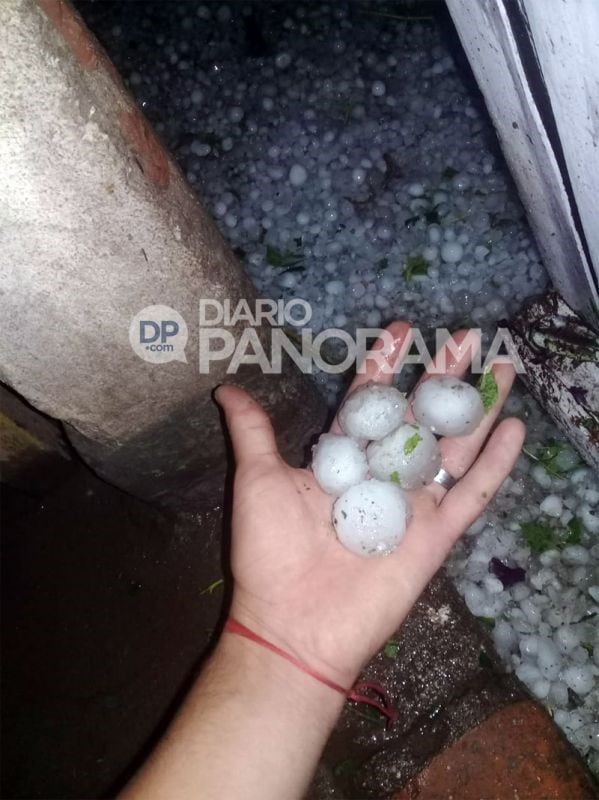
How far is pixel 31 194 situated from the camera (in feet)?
3.48

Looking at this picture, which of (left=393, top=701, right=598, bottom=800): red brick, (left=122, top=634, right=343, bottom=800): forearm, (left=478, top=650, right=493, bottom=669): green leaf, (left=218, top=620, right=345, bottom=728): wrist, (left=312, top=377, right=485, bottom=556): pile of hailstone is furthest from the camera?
(left=478, top=650, right=493, bottom=669): green leaf

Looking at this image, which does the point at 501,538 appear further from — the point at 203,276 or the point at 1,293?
the point at 1,293

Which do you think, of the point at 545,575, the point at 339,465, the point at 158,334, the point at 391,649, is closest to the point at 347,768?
the point at 391,649

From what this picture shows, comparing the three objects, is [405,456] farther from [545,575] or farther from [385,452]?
[545,575]

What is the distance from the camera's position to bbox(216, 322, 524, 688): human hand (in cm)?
131

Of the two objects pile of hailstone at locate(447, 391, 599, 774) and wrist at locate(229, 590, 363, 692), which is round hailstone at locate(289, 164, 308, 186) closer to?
pile of hailstone at locate(447, 391, 599, 774)

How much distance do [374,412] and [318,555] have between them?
33 centimetres

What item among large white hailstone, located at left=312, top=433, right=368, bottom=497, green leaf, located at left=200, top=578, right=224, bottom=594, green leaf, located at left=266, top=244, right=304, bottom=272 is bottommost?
green leaf, located at left=200, top=578, right=224, bottom=594

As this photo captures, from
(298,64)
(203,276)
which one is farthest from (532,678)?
(298,64)

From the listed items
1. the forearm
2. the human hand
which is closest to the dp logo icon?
the human hand

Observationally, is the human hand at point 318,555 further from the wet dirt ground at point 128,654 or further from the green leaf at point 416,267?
the green leaf at point 416,267

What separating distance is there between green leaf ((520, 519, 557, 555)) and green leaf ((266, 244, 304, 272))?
3.83 ft

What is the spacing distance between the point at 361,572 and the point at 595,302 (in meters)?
0.86

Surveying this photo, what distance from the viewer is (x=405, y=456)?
1.40 metres
